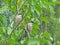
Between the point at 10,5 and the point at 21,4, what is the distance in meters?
0.16

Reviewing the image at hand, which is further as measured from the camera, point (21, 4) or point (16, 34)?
point (16, 34)

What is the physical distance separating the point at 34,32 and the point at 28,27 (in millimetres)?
265

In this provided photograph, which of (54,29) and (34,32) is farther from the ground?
(34,32)

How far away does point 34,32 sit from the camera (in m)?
1.29

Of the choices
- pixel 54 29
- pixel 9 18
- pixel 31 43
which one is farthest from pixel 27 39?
pixel 54 29

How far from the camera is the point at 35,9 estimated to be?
45.3 inches

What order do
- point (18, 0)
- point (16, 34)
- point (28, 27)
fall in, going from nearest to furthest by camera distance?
point (28, 27) < point (18, 0) < point (16, 34)

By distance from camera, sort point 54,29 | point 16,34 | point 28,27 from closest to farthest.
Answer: point 28,27
point 16,34
point 54,29

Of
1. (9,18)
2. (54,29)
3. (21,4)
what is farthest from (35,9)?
(54,29)

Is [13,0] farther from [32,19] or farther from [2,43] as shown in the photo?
[2,43]

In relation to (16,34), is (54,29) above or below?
below

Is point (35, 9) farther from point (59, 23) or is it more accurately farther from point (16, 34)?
point (59, 23)

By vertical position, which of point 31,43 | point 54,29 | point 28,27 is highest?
point 28,27

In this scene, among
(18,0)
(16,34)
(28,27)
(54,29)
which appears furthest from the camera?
(54,29)
